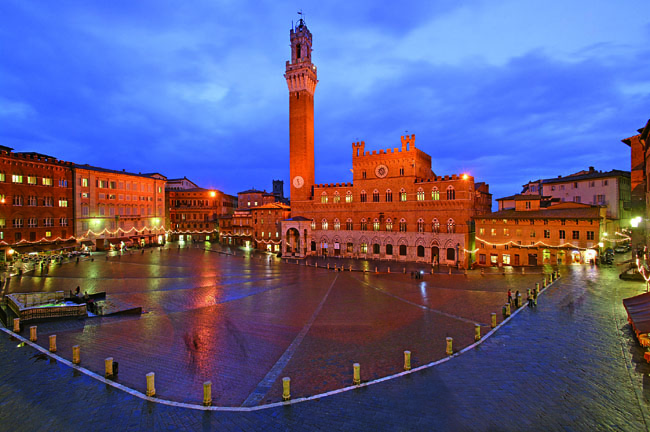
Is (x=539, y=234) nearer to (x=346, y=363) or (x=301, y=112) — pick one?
(x=346, y=363)

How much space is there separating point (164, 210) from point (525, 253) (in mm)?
72575

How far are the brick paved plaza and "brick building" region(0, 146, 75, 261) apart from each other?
3320 centimetres

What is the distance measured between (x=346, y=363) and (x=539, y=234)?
37.2 m

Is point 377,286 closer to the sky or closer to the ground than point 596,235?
closer to the ground

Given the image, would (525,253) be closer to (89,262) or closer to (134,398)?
(134,398)

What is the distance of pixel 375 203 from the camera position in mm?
52375

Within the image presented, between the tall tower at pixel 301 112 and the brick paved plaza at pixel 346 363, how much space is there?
34966mm

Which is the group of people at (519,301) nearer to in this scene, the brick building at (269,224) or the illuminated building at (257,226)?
the illuminated building at (257,226)

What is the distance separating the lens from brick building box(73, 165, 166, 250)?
55.8 metres

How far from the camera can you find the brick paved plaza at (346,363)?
30.9ft

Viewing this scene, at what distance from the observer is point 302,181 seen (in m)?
59.2

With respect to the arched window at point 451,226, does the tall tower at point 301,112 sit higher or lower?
higher

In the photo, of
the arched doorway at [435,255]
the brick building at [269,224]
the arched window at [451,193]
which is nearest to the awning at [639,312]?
the arched window at [451,193]

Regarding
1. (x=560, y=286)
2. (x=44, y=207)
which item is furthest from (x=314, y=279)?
(x=44, y=207)
